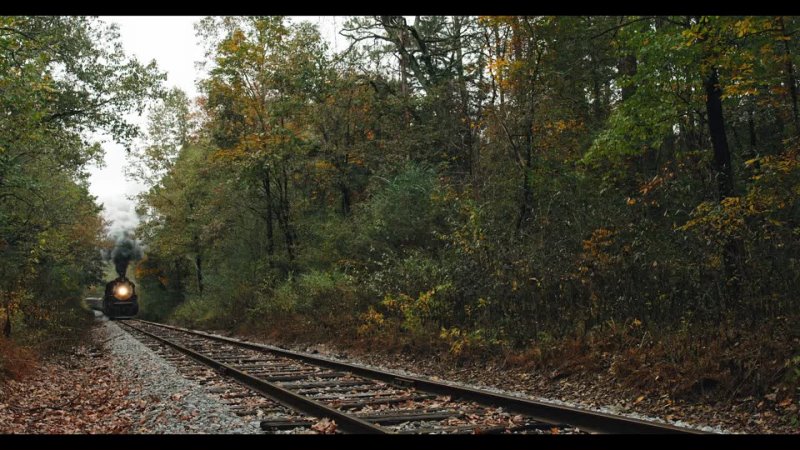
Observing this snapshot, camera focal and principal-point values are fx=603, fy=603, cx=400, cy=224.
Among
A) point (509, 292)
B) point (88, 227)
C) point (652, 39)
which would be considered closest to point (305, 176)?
point (509, 292)

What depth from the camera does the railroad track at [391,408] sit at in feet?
19.4

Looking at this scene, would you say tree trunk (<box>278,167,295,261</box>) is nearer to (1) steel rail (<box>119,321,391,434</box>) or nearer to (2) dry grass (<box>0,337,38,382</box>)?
(2) dry grass (<box>0,337,38,382</box>)

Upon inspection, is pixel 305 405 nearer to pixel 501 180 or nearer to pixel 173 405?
pixel 173 405

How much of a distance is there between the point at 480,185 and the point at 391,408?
9618 millimetres

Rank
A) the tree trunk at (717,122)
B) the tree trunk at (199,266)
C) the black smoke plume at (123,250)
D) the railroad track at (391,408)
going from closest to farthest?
the railroad track at (391,408)
the tree trunk at (717,122)
the tree trunk at (199,266)
the black smoke plume at (123,250)

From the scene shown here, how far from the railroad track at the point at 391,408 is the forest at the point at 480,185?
2012 millimetres

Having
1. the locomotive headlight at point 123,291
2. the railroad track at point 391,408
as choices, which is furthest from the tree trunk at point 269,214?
the locomotive headlight at point 123,291

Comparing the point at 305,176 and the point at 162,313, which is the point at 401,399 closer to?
the point at 305,176

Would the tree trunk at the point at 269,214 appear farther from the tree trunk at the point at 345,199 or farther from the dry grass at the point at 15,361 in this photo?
the dry grass at the point at 15,361

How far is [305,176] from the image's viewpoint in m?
24.4

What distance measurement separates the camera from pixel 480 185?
16.1 m

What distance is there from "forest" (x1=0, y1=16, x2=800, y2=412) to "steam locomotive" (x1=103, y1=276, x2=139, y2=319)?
9.74 meters
